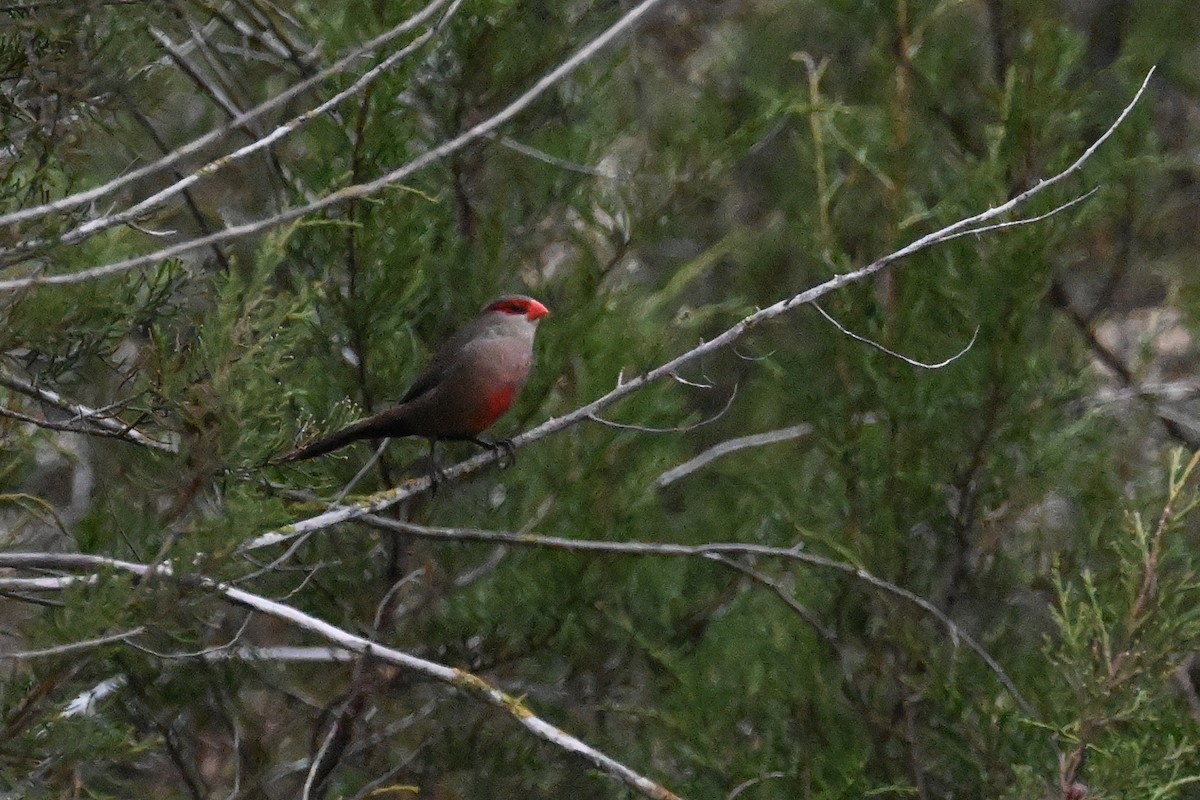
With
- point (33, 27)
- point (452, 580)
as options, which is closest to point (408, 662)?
point (33, 27)

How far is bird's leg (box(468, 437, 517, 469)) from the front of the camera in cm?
491

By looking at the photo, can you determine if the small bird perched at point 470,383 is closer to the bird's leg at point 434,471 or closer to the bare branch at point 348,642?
the bird's leg at point 434,471

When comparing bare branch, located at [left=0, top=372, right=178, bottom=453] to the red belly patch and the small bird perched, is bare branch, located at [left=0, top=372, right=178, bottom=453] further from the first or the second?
the red belly patch

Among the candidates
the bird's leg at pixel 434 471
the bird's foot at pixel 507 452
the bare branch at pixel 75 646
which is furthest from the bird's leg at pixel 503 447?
the bare branch at pixel 75 646

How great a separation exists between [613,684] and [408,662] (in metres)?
2.34

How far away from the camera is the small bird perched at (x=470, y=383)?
4855 millimetres

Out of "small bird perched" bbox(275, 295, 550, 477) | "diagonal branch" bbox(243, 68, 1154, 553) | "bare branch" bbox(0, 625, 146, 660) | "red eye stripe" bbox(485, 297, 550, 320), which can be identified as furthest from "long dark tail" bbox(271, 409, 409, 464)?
"bare branch" bbox(0, 625, 146, 660)

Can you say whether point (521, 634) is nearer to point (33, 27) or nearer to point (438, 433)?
point (438, 433)

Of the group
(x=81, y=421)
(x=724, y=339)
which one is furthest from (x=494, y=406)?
(x=81, y=421)

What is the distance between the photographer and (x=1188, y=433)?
6.77 m

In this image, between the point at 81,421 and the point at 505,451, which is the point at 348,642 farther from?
the point at 505,451

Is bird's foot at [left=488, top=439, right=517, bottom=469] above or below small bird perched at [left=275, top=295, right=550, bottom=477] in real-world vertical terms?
below

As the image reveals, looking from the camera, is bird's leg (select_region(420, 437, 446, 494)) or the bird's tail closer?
the bird's tail

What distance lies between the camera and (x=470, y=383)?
194 inches
